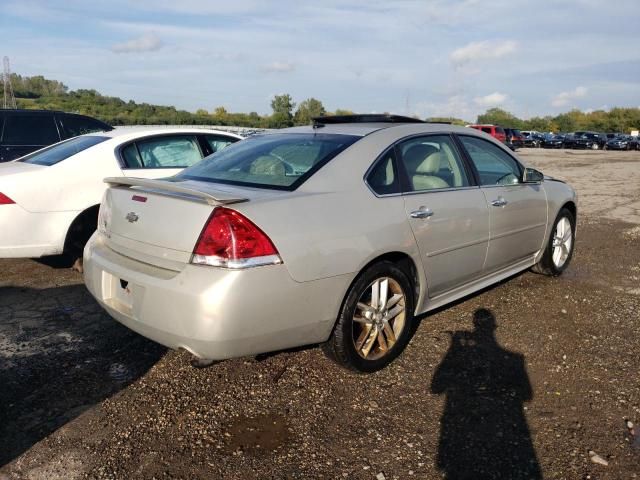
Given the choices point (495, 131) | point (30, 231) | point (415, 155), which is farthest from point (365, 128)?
point (495, 131)

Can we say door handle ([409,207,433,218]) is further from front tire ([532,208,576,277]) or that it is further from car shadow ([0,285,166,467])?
front tire ([532,208,576,277])

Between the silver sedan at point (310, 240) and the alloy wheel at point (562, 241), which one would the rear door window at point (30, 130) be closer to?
the silver sedan at point (310, 240)

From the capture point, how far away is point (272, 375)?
3383 mm

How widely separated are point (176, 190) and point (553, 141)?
4880 centimetres

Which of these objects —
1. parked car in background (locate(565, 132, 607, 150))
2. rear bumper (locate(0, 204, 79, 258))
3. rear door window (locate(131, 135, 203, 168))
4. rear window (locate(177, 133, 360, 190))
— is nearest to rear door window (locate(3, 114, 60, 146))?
rear door window (locate(131, 135, 203, 168))

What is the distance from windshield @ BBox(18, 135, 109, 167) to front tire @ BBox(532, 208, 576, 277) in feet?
14.7

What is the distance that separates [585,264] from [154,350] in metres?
4.74

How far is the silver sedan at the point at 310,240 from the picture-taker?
271cm

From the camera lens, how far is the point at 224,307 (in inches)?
103

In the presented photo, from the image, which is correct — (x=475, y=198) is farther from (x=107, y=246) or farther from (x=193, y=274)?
(x=107, y=246)

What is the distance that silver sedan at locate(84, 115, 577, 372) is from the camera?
8.87ft

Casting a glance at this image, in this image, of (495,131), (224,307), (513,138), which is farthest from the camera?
(513,138)

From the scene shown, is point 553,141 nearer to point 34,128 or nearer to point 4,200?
point 34,128

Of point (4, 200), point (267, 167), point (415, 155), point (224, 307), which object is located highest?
point (415, 155)
